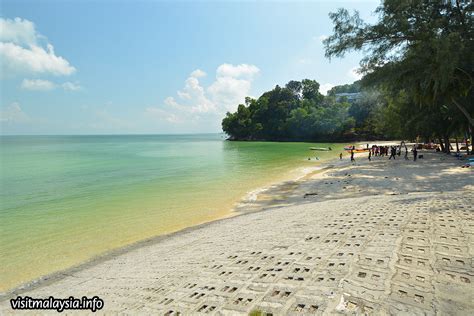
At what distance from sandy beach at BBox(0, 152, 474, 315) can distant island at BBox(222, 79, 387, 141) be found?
77.4 meters

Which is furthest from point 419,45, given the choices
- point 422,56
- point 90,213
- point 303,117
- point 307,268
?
point 303,117

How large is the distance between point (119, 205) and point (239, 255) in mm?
11749

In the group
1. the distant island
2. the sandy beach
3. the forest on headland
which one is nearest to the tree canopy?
the forest on headland

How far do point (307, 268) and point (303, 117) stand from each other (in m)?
95.7

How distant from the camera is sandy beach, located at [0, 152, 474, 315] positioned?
3.68 meters

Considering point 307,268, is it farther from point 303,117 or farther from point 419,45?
point 303,117

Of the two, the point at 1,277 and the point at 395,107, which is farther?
the point at 395,107

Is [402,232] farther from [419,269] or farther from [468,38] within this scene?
[468,38]

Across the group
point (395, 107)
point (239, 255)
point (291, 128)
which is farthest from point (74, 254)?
point (291, 128)

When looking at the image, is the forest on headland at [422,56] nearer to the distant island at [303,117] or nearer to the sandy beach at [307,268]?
the sandy beach at [307,268]

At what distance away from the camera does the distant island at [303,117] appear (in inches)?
3435

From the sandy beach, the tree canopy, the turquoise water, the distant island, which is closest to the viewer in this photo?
the sandy beach

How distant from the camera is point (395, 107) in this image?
3384 centimetres

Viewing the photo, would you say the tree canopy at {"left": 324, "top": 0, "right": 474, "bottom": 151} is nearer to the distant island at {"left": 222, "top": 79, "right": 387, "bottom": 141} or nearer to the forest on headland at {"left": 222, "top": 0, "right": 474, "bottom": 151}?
the forest on headland at {"left": 222, "top": 0, "right": 474, "bottom": 151}
